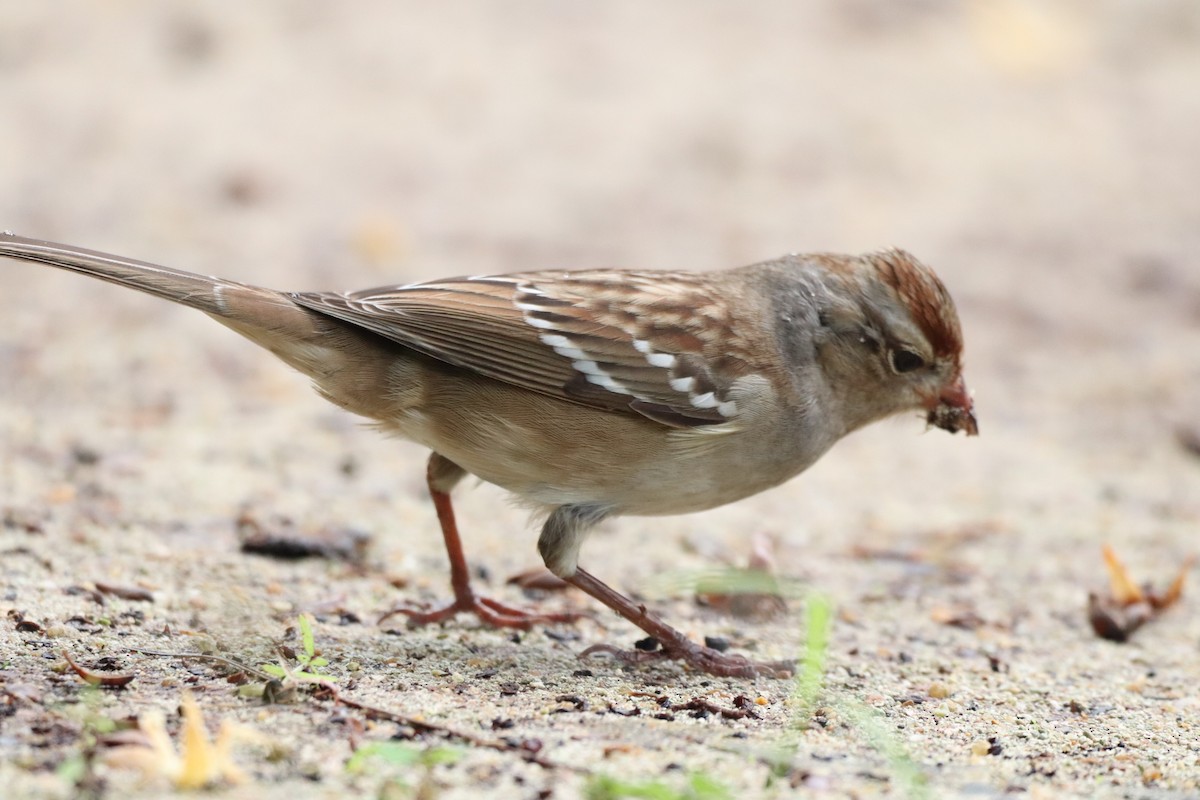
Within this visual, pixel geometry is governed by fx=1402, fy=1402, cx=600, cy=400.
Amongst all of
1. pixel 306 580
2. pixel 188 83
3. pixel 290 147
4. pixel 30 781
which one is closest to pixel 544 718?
pixel 30 781

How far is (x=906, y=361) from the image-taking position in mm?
5316

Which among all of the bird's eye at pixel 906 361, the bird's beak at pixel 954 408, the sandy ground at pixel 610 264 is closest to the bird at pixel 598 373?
the bird's eye at pixel 906 361

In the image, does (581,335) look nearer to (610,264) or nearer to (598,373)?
(598,373)

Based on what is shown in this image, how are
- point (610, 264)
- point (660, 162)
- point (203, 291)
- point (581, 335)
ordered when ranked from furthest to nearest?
point (660, 162) < point (610, 264) < point (581, 335) < point (203, 291)

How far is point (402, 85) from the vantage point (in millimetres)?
11727

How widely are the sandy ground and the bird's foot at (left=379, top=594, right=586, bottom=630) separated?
161mm

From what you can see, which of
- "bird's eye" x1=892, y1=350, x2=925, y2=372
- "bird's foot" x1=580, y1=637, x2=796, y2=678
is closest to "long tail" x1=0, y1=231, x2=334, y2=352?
"bird's foot" x1=580, y1=637, x2=796, y2=678

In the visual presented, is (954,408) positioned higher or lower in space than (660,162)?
lower

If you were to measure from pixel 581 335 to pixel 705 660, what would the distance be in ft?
4.04

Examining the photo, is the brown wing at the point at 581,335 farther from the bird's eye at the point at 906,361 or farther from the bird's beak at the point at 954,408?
the bird's beak at the point at 954,408

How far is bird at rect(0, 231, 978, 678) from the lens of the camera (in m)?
4.90

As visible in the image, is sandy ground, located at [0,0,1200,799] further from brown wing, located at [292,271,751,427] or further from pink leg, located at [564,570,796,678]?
brown wing, located at [292,271,751,427]

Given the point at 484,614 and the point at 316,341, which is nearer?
the point at 316,341

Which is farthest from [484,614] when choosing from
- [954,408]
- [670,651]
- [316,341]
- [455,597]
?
[954,408]
